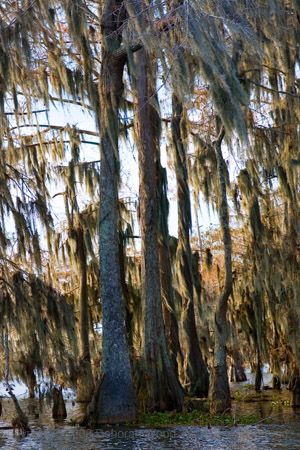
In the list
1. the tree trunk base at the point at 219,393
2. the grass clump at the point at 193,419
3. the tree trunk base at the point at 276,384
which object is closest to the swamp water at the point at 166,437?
the grass clump at the point at 193,419

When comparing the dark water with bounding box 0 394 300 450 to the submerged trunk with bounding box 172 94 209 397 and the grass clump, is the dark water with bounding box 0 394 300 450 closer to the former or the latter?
the grass clump

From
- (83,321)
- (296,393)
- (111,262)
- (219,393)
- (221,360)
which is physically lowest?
(296,393)

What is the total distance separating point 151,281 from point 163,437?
3997mm

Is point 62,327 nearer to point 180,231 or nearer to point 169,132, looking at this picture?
point 180,231

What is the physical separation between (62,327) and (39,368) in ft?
2.22

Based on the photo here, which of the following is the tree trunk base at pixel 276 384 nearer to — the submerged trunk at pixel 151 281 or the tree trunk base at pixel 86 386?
the tree trunk base at pixel 86 386

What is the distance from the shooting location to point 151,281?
1188 cm

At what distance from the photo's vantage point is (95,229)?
14.5 metres

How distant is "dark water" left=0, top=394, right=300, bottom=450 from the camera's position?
742 centimetres

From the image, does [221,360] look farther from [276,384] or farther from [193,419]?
[276,384]

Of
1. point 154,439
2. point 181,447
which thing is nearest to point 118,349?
point 154,439

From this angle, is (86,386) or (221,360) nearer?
(221,360)

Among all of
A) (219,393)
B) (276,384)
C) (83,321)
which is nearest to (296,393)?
(219,393)

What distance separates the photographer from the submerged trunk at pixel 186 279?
1380 centimetres
